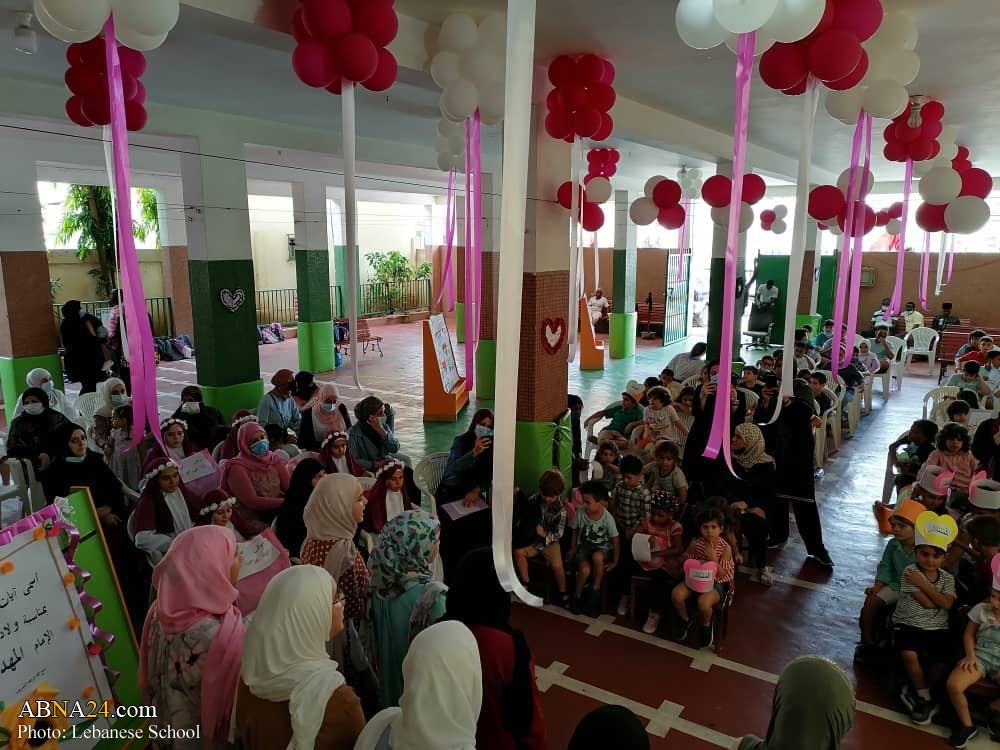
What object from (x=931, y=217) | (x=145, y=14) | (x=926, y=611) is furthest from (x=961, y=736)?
(x=931, y=217)

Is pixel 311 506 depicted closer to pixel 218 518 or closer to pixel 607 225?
pixel 218 518

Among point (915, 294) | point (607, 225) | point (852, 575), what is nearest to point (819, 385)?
point (852, 575)

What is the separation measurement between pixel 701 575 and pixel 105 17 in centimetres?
384

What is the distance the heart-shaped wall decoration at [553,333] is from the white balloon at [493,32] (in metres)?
2.19

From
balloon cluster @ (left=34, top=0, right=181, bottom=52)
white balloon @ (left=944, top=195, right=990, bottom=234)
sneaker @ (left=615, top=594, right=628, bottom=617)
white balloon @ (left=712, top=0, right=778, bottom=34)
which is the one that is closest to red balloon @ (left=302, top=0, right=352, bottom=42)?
balloon cluster @ (left=34, top=0, right=181, bottom=52)

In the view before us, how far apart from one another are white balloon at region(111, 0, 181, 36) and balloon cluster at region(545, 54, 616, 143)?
2728 mm

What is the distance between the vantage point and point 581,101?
16.0 ft

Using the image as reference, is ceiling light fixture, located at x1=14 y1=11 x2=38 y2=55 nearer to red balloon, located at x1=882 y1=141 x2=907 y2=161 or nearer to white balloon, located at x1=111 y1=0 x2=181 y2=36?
white balloon, located at x1=111 y1=0 x2=181 y2=36

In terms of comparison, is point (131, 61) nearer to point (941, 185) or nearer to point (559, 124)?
point (559, 124)

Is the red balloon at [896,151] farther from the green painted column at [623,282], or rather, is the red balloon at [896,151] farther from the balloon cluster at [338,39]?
the green painted column at [623,282]

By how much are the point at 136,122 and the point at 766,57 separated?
3.40 metres

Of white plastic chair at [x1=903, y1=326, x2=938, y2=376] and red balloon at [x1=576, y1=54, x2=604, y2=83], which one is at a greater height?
red balloon at [x1=576, y1=54, x2=604, y2=83]

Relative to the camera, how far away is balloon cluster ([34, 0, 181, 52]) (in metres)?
2.61

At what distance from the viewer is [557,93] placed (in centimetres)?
500
